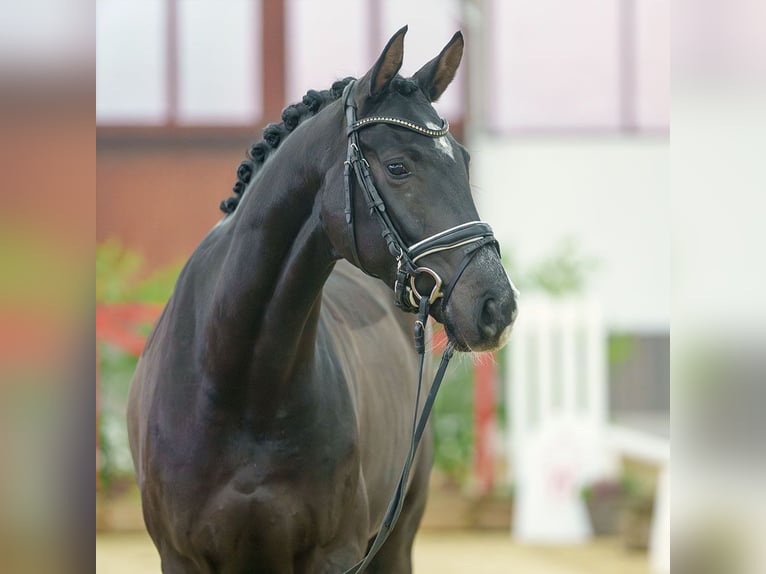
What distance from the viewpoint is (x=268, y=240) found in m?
2.33

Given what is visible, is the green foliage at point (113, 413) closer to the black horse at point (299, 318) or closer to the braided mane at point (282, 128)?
the black horse at point (299, 318)

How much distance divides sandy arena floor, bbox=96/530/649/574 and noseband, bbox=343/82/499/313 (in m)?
4.23

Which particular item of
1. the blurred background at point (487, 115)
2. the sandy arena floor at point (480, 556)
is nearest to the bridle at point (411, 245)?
the sandy arena floor at point (480, 556)

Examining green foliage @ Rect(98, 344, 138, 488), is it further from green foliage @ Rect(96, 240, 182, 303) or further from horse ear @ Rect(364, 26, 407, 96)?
horse ear @ Rect(364, 26, 407, 96)

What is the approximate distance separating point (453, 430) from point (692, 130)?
670cm

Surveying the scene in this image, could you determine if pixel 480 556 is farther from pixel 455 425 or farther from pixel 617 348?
pixel 617 348

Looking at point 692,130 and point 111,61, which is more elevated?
point 111,61

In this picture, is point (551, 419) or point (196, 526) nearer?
point (196, 526)

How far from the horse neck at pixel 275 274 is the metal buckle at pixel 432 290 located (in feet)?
0.99

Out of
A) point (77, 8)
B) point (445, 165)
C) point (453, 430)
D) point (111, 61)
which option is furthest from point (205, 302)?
point (111, 61)

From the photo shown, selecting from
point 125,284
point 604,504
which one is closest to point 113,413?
point 125,284

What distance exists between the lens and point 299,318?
236 centimetres

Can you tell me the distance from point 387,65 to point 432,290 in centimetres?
49

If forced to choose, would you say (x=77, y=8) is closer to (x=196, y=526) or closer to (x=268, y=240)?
(x=268, y=240)
